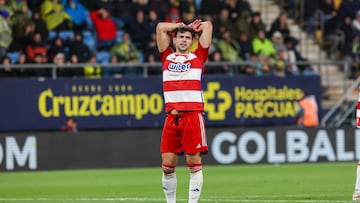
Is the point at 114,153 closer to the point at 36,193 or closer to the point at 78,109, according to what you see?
the point at 78,109

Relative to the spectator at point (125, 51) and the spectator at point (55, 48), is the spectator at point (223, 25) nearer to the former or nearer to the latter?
the spectator at point (125, 51)

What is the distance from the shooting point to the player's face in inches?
509

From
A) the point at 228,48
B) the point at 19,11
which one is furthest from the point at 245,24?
the point at 19,11

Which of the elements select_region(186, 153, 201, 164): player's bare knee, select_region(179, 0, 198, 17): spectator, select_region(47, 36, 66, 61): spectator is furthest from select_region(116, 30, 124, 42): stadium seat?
select_region(186, 153, 201, 164): player's bare knee

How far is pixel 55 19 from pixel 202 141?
1360 centimetres

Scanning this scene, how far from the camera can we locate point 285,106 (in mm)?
26297

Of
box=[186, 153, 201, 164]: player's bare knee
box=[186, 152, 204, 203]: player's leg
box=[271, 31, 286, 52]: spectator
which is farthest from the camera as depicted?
box=[271, 31, 286, 52]: spectator

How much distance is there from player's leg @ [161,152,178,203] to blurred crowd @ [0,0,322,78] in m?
11.9

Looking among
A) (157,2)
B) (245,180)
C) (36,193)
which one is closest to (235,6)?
(157,2)

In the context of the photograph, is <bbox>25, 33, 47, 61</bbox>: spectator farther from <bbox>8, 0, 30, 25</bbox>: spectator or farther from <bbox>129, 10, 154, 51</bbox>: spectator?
<bbox>129, 10, 154, 51</bbox>: spectator

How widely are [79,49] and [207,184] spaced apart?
811 centimetres

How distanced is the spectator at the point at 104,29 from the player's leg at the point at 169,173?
13.6m

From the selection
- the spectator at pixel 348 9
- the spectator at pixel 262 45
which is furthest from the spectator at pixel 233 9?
the spectator at pixel 348 9

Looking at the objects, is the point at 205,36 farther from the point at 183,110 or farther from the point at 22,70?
the point at 22,70
